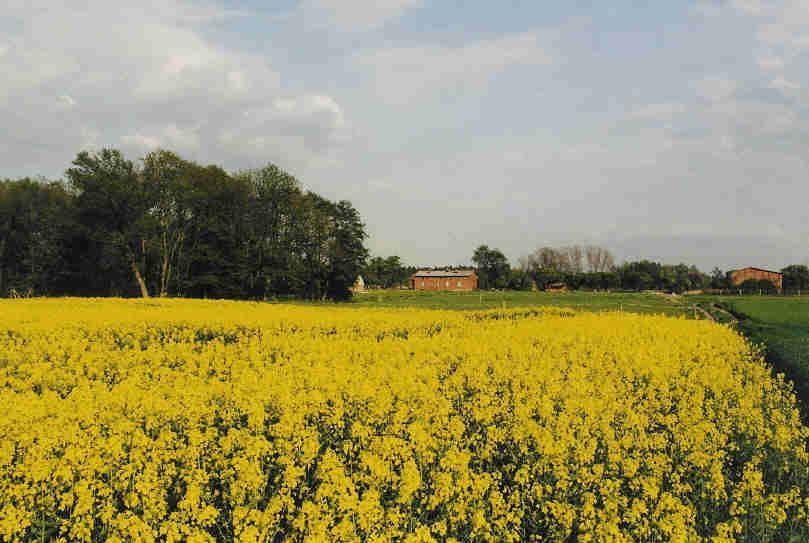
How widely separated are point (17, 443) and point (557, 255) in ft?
610

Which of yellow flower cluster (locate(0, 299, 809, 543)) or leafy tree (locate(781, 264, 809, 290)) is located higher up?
leafy tree (locate(781, 264, 809, 290))

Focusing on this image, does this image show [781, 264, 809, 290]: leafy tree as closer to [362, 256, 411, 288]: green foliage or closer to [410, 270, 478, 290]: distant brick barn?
[410, 270, 478, 290]: distant brick barn

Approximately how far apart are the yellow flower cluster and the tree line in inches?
1965

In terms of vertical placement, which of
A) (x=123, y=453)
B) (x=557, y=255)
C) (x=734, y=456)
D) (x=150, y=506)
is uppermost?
(x=557, y=255)

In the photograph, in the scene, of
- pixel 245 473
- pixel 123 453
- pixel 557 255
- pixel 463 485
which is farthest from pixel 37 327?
pixel 557 255

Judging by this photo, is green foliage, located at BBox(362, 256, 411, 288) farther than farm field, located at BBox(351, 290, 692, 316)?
Yes

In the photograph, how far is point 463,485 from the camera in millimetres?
4500

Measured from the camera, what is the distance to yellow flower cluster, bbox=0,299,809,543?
432cm

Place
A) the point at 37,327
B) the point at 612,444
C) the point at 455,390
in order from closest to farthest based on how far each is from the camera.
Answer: the point at 612,444 < the point at 455,390 < the point at 37,327

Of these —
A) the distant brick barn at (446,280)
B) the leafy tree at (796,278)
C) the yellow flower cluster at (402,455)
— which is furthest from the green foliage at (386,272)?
Answer: the yellow flower cluster at (402,455)

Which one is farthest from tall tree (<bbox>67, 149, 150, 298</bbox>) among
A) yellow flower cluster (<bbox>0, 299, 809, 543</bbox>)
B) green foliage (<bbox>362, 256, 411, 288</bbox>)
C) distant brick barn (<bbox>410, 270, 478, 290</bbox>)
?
distant brick barn (<bbox>410, 270, 478, 290</bbox>)

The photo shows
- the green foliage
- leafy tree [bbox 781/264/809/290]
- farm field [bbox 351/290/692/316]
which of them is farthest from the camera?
the green foliage

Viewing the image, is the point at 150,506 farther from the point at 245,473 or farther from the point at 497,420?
the point at 497,420

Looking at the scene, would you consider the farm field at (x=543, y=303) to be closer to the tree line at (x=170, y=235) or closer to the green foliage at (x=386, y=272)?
the tree line at (x=170, y=235)
